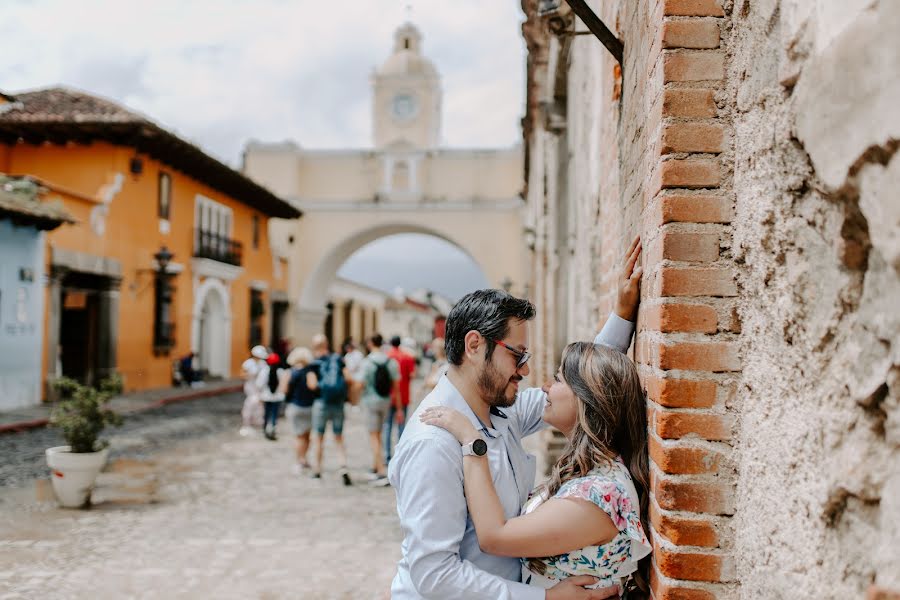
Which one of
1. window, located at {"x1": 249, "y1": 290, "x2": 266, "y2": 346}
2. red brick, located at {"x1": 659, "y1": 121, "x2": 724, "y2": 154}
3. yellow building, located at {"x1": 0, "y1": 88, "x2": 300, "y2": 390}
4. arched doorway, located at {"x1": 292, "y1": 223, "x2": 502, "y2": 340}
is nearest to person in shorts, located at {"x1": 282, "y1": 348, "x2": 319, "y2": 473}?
red brick, located at {"x1": 659, "y1": 121, "x2": 724, "y2": 154}

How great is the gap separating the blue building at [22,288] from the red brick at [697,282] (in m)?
13.2

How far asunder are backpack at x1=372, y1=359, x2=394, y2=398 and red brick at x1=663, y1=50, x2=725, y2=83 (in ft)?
21.6

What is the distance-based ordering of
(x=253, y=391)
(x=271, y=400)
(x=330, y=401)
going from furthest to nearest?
(x=253, y=391) < (x=271, y=400) < (x=330, y=401)

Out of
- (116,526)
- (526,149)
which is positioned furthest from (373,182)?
(116,526)

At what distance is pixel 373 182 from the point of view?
96.4ft

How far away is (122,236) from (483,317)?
17.4 metres

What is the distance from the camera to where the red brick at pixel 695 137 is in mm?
1838

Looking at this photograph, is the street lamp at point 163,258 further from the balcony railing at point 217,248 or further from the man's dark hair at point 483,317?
the man's dark hair at point 483,317

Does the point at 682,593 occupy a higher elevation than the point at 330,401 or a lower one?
higher

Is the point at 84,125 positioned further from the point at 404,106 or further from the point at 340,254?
the point at 404,106

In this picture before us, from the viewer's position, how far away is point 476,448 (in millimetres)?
1831

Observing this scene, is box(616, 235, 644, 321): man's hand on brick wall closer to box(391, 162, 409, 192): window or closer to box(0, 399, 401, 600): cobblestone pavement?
box(0, 399, 401, 600): cobblestone pavement

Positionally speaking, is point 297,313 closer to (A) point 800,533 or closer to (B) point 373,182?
(B) point 373,182

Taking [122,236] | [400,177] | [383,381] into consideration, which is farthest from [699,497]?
[400,177]
